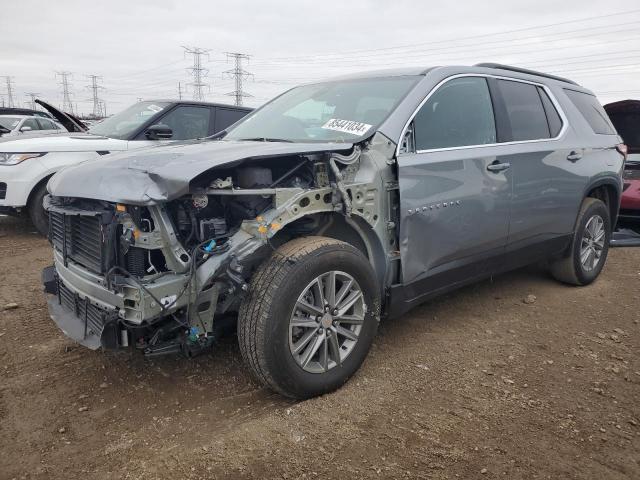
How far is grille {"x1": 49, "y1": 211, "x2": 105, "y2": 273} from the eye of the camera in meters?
2.58

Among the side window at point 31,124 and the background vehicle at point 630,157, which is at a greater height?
the side window at point 31,124

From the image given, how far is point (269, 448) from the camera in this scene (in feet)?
7.69

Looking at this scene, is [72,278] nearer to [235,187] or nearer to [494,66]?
[235,187]

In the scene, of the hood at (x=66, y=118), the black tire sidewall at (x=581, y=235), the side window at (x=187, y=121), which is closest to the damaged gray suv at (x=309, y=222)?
the black tire sidewall at (x=581, y=235)

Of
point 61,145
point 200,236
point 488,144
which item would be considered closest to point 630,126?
point 488,144

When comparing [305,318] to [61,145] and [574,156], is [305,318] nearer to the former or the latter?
[574,156]

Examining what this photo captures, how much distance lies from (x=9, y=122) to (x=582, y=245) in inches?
504

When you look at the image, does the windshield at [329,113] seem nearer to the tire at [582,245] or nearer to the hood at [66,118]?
the tire at [582,245]

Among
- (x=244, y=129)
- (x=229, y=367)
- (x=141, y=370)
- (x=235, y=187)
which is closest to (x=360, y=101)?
(x=244, y=129)

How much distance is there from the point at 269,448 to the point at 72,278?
56.7 inches

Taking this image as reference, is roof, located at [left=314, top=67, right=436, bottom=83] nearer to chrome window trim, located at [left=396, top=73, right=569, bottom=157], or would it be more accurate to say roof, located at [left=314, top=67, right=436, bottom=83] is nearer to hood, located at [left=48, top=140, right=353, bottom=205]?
chrome window trim, located at [left=396, top=73, right=569, bottom=157]

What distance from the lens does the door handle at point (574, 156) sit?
425 cm

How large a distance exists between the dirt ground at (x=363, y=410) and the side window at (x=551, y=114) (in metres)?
1.62

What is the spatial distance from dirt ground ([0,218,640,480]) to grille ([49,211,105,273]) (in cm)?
77
